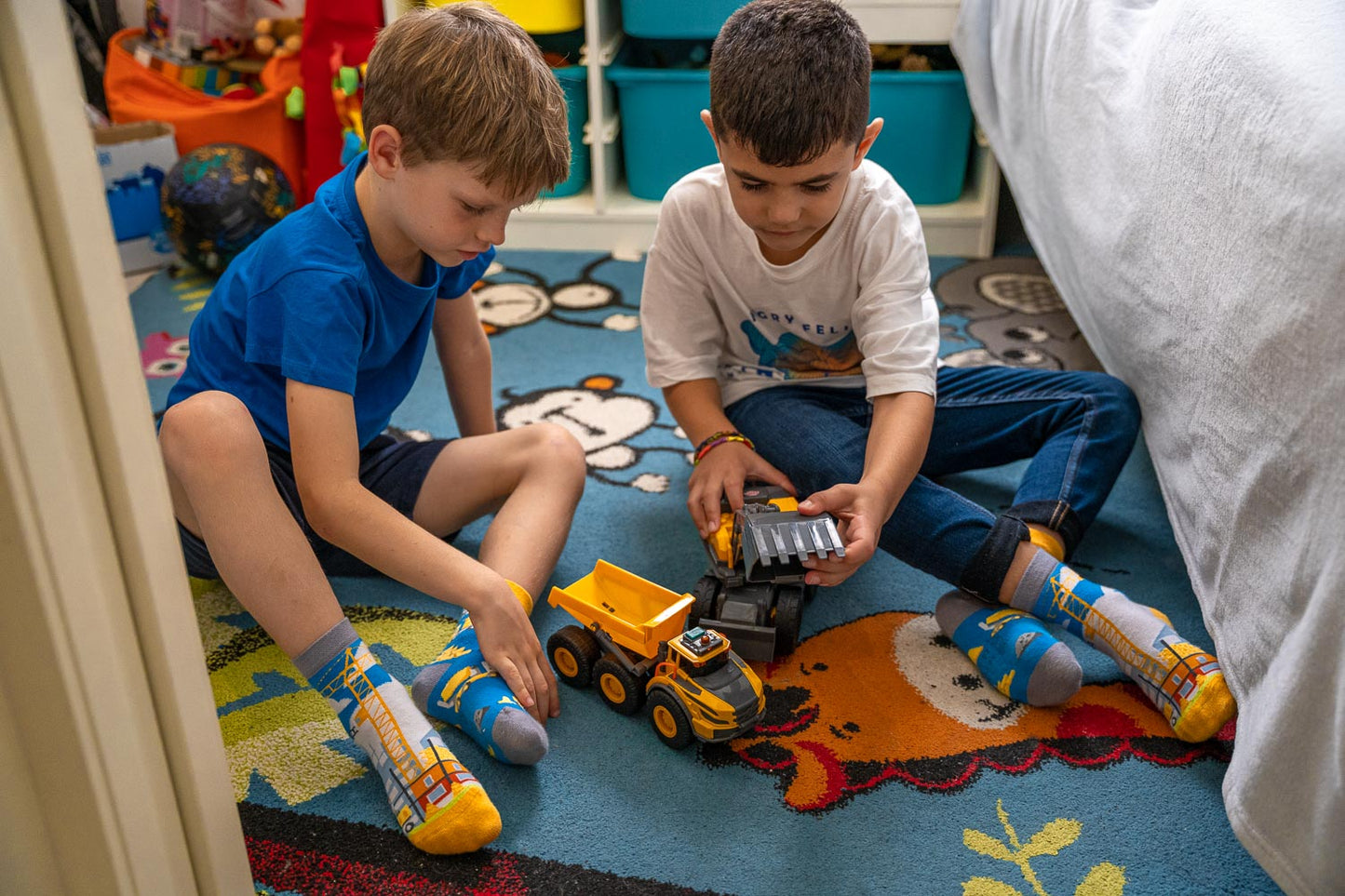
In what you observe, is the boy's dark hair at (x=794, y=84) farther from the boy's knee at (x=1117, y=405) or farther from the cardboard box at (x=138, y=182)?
the cardboard box at (x=138, y=182)

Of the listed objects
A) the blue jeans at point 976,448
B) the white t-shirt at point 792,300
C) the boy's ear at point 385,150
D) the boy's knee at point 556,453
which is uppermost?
the boy's ear at point 385,150

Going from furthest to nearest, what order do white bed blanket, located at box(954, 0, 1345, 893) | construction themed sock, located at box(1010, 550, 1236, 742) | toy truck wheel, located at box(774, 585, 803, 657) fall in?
toy truck wheel, located at box(774, 585, 803, 657)
construction themed sock, located at box(1010, 550, 1236, 742)
white bed blanket, located at box(954, 0, 1345, 893)

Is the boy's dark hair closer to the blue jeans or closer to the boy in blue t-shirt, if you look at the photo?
the boy in blue t-shirt

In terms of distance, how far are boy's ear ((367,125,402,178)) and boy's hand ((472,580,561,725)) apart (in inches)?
14.4

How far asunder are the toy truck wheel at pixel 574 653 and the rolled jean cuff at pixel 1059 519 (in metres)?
0.45

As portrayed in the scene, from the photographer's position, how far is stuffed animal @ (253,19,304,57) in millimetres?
2104

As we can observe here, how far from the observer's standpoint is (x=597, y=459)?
4.45 feet

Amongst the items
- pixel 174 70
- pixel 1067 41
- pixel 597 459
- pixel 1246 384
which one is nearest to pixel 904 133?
pixel 1067 41

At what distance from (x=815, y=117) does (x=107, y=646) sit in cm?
72

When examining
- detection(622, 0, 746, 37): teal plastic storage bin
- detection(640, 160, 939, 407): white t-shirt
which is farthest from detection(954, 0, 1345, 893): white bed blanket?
detection(622, 0, 746, 37): teal plastic storage bin

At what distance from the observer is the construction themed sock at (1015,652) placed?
3.04 feet

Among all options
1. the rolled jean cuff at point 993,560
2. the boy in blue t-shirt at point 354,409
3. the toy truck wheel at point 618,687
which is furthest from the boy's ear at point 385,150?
the rolled jean cuff at point 993,560

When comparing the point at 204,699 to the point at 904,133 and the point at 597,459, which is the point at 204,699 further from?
the point at 904,133

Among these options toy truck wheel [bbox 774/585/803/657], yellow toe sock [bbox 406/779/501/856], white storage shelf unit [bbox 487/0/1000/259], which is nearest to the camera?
yellow toe sock [bbox 406/779/501/856]
